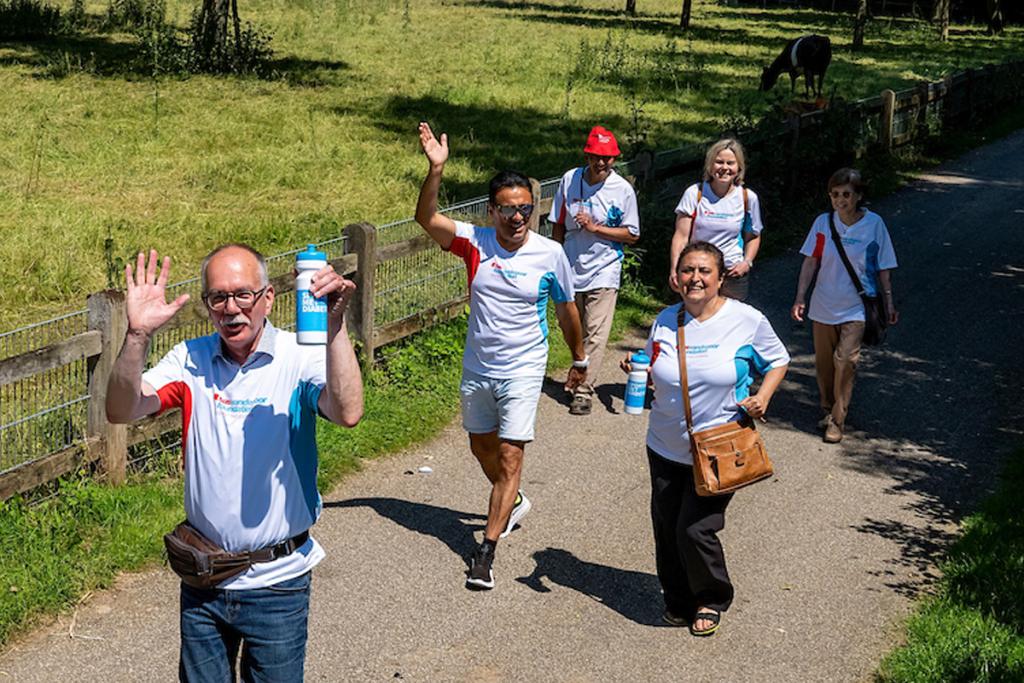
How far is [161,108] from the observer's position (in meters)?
22.8

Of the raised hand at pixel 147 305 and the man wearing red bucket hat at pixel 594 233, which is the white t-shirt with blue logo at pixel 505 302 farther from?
the raised hand at pixel 147 305

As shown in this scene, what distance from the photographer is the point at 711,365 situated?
254 inches

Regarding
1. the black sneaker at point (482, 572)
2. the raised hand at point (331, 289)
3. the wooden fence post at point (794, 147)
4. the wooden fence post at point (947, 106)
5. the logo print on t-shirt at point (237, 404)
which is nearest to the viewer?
the raised hand at point (331, 289)

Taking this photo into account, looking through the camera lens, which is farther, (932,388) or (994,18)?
(994,18)

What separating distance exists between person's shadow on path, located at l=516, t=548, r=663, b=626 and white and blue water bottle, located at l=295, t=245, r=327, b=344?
10.7ft

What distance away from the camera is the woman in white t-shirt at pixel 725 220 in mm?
9648

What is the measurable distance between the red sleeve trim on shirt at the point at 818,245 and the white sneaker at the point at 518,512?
285 cm

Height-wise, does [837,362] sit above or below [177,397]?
below

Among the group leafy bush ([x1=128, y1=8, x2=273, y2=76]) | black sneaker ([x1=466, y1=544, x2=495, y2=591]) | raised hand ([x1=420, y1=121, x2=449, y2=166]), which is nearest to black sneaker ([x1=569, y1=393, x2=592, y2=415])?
black sneaker ([x1=466, y1=544, x2=495, y2=591])

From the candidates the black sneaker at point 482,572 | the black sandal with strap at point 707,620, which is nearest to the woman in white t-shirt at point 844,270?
the black sandal with strap at point 707,620

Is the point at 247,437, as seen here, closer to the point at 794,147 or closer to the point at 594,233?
the point at 594,233

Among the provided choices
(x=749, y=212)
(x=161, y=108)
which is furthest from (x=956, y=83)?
(x=749, y=212)

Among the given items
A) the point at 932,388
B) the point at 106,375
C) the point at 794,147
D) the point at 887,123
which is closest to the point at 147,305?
the point at 106,375

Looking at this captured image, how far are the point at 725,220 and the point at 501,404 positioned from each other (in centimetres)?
311
